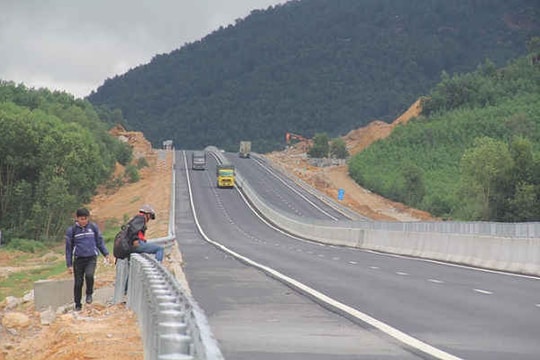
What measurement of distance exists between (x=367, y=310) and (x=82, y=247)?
5532 millimetres

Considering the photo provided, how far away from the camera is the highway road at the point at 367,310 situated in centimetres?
1216

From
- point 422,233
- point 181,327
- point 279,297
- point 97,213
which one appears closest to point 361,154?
point 97,213

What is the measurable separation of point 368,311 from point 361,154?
452 feet

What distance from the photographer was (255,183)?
422ft

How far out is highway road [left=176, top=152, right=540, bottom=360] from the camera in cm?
1216

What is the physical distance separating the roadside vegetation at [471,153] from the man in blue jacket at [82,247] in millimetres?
80371

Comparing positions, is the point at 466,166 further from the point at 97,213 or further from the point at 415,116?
the point at 415,116

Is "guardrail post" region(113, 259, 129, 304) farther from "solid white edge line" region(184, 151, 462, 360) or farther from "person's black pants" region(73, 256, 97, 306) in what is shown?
"solid white edge line" region(184, 151, 462, 360)

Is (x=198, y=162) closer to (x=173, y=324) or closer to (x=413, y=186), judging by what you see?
(x=413, y=186)

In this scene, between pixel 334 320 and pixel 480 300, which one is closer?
pixel 334 320

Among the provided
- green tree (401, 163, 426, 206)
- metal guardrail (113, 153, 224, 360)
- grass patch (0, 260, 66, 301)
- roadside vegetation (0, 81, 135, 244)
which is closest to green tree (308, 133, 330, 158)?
green tree (401, 163, 426, 206)

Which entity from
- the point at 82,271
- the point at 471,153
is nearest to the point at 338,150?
the point at 471,153

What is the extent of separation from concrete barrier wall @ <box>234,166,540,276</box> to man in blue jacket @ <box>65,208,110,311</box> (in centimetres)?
1225

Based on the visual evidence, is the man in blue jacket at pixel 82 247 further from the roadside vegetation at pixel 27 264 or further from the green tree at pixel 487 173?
the green tree at pixel 487 173
